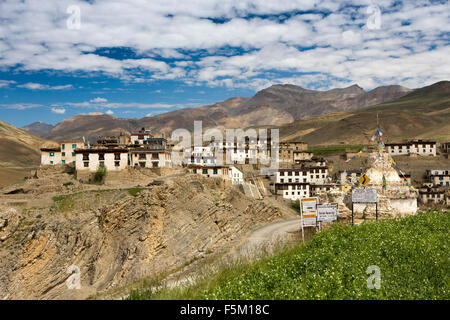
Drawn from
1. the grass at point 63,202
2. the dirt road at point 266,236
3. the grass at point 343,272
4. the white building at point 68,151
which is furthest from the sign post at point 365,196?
the white building at point 68,151

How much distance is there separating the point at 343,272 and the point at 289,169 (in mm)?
60684

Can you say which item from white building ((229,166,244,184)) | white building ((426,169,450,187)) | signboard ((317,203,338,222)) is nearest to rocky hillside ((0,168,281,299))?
signboard ((317,203,338,222))

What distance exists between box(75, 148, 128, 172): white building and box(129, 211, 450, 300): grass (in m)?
33.6

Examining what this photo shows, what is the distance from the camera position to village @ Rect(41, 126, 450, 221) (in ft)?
90.7

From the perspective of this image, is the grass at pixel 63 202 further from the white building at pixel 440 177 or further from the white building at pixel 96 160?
the white building at pixel 440 177

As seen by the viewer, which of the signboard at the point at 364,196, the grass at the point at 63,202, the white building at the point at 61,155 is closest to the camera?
the signboard at the point at 364,196

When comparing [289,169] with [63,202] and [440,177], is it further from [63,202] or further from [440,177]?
[63,202]

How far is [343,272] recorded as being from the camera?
1130cm

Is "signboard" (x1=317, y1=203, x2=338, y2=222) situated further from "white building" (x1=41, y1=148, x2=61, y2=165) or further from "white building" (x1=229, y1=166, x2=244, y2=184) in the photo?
"white building" (x1=41, y1=148, x2=61, y2=165)

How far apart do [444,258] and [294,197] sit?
167 ft

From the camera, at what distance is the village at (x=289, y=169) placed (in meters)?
27.7

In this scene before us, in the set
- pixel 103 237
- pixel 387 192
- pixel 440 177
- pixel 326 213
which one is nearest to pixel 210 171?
pixel 103 237
